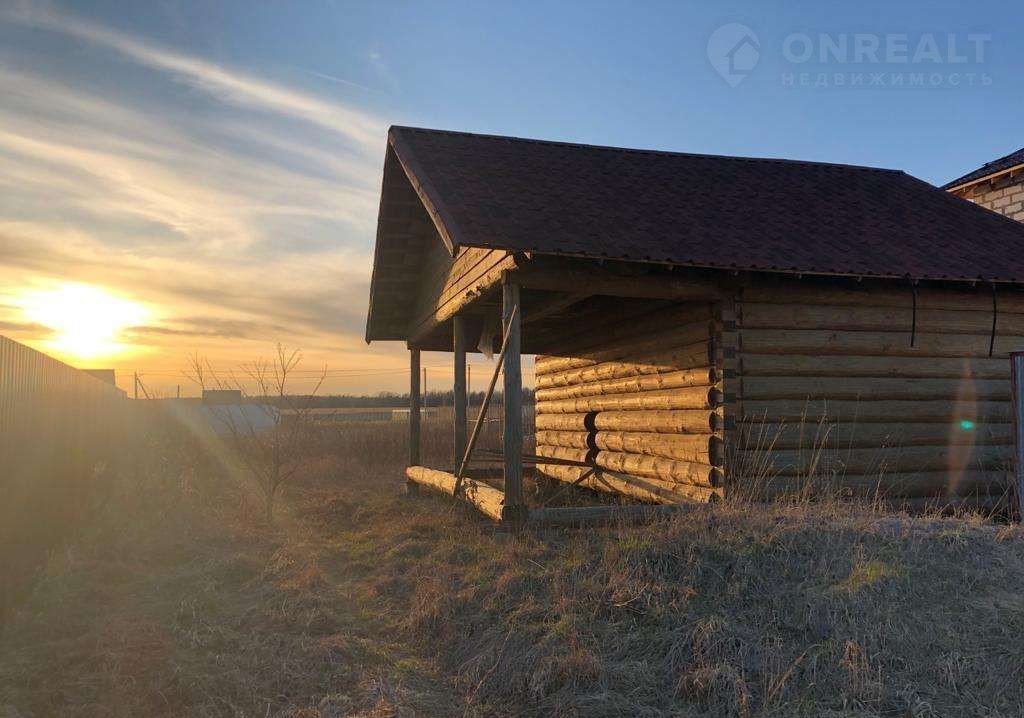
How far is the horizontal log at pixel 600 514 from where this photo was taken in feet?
27.9

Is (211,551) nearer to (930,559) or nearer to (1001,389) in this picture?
(930,559)

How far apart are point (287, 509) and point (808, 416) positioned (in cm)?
915

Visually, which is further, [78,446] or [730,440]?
[78,446]

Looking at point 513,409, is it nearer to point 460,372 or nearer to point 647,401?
point 647,401

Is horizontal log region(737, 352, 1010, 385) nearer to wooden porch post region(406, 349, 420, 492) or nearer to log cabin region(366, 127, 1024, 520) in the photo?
log cabin region(366, 127, 1024, 520)

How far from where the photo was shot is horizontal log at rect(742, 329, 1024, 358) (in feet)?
31.4

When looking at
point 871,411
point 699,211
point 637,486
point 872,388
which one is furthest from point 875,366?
point 637,486

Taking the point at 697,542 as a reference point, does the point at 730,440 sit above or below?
above

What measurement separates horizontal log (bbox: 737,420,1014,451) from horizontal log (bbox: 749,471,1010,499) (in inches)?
15.3

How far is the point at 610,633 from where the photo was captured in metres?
5.83

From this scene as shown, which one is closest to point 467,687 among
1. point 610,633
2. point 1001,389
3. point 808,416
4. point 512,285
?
point 610,633

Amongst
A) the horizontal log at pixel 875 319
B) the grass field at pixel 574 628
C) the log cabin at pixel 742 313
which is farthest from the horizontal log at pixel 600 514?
the horizontal log at pixel 875 319

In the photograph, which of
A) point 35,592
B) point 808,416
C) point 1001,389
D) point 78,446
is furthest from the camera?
point 78,446

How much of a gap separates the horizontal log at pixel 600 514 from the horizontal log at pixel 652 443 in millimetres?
1042
